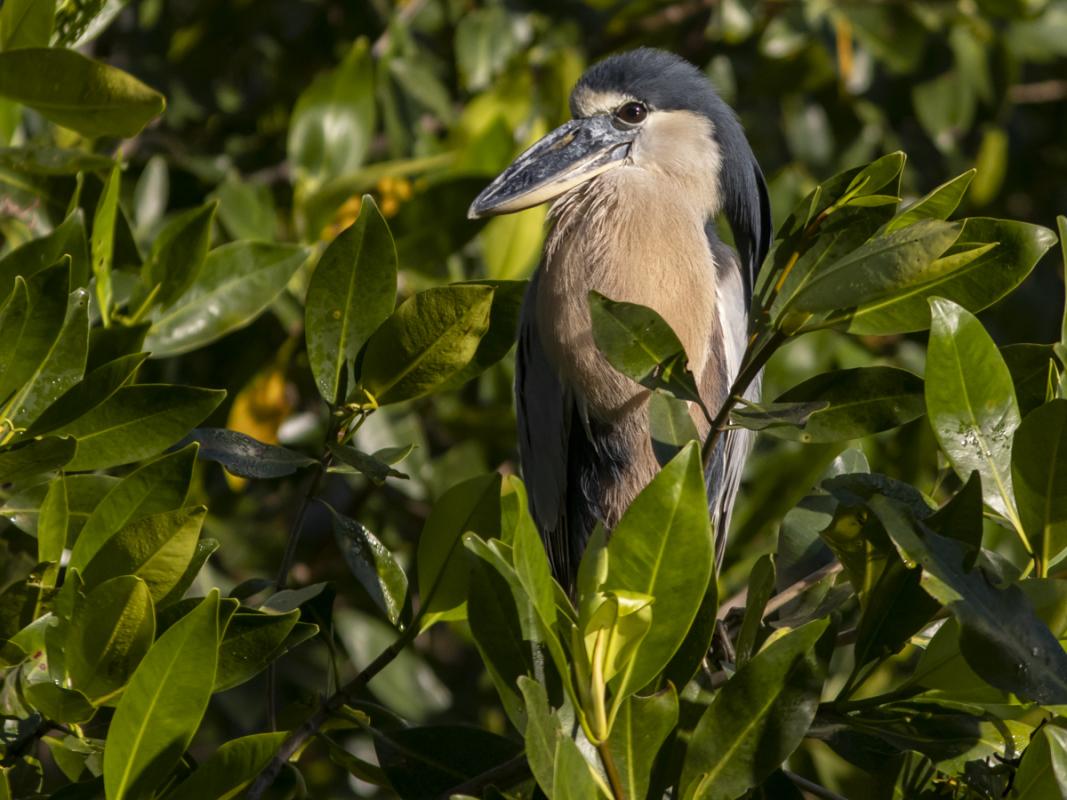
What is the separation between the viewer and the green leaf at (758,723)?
3.67ft

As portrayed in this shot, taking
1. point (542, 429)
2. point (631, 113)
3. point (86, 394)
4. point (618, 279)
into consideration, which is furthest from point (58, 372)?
point (631, 113)

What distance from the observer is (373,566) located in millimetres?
1403

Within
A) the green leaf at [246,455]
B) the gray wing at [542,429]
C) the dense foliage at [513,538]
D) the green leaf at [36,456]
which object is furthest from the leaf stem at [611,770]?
the gray wing at [542,429]

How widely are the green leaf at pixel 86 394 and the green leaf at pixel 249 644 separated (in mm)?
290

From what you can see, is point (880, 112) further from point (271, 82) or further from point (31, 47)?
point (31, 47)

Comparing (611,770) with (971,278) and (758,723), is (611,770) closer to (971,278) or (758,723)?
(758,723)

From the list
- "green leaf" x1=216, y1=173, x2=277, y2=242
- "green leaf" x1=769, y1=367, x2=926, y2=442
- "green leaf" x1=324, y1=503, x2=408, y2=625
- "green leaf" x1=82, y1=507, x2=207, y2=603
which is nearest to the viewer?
"green leaf" x1=82, y1=507, x2=207, y2=603

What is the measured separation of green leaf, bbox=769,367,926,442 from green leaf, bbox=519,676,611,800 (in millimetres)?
453

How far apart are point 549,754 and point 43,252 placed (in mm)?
860

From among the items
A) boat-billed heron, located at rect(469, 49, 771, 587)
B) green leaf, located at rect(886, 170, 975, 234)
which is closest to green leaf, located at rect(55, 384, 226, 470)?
green leaf, located at rect(886, 170, 975, 234)

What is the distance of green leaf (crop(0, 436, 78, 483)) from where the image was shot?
1.22 metres

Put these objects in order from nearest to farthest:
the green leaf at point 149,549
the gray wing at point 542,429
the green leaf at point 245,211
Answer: the green leaf at point 149,549
the green leaf at point 245,211
the gray wing at point 542,429

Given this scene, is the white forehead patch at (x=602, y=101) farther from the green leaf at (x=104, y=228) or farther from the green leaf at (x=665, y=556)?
the green leaf at (x=665, y=556)

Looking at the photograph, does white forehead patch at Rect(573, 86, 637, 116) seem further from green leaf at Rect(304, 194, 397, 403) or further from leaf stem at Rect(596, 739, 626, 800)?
leaf stem at Rect(596, 739, 626, 800)
